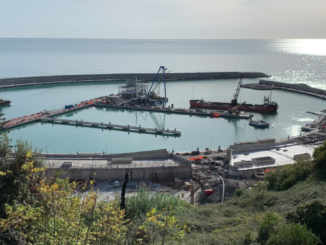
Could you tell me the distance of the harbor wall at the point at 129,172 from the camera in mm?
15492

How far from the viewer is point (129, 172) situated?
15.7 m

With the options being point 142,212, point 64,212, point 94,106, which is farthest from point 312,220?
point 94,106

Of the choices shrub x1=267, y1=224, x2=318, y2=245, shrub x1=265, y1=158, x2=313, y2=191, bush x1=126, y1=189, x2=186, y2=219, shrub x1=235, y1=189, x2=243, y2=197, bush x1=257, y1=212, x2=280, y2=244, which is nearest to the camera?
shrub x1=267, y1=224, x2=318, y2=245

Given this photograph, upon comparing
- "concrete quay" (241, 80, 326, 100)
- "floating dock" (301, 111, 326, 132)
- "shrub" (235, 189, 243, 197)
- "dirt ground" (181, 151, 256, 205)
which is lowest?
"dirt ground" (181, 151, 256, 205)

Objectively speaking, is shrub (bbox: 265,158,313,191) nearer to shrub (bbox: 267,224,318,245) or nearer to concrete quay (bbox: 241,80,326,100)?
shrub (bbox: 267,224,318,245)

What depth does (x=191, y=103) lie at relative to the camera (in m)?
39.1

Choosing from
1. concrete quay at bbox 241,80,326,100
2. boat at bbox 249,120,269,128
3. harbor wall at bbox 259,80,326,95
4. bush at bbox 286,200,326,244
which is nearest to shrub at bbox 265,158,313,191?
bush at bbox 286,200,326,244

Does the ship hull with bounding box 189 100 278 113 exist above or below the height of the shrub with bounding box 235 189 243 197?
above

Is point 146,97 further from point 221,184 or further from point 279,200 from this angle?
point 279,200

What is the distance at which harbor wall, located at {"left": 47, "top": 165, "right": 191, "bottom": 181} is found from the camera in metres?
15.5

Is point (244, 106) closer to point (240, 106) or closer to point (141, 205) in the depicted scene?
point (240, 106)

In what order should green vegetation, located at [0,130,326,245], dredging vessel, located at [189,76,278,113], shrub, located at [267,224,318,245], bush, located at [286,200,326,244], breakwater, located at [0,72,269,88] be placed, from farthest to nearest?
breakwater, located at [0,72,269,88], dredging vessel, located at [189,76,278,113], bush, located at [286,200,326,244], shrub, located at [267,224,318,245], green vegetation, located at [0,130,326,245]

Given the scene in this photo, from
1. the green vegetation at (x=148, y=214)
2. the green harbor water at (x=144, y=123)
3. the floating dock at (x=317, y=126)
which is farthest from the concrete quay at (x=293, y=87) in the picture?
the green vegetation at (x=148, y=214)

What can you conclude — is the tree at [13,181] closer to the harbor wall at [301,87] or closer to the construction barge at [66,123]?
the construction barge at [66,123]
